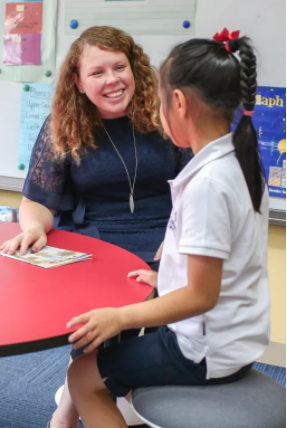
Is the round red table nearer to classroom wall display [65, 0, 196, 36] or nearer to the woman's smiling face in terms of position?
the woman's smiling face

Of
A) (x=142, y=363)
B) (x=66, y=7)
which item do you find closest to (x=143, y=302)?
(x=142, y=363)

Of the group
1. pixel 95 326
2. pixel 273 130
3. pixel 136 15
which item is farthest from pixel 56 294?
pixel 136 15

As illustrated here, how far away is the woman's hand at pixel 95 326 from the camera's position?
101cm

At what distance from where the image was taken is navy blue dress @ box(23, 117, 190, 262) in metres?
1.84

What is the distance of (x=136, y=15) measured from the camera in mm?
2486

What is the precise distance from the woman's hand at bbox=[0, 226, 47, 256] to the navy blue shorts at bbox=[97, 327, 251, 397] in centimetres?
42

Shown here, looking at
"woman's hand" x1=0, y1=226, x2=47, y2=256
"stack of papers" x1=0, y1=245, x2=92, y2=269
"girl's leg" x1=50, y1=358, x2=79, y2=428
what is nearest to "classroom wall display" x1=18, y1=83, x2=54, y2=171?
"woman's hand" x1=0, y1=226, x2=47, y2=256

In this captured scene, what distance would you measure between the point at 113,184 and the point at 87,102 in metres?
0.32

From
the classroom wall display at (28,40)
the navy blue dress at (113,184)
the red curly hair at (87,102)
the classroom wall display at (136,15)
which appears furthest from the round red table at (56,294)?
the classroom wall display at (28,40)

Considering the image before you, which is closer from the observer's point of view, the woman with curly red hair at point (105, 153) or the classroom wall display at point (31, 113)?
the woman with curly red hair at point (105, 153)

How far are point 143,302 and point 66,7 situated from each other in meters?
1.98

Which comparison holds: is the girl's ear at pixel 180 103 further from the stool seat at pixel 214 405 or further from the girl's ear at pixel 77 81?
the girl's ear at pixel 77 81

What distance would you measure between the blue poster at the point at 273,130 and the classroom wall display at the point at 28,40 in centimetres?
108

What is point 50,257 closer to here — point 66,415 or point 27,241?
point 27,241
